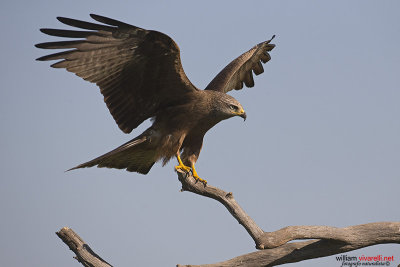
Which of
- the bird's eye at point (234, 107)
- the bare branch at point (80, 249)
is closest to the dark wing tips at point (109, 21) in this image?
the bird's eye at point (234, 107)

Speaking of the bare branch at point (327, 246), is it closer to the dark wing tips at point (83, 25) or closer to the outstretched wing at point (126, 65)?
the outstretched wing at point (126, 65)

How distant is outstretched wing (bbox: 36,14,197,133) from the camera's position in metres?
6.34

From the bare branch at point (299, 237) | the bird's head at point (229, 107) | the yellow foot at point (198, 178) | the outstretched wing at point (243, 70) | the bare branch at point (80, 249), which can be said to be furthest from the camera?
the outstretched wing at point (243, 70)

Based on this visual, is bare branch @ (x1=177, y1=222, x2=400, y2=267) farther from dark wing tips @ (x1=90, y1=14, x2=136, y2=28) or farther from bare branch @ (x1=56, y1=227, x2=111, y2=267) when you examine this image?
dark wing tips @ (x1=90, y1=14, x2=136, y2=28)

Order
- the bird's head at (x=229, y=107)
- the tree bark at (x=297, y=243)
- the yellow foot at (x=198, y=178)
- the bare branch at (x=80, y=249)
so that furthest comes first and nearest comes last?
the bird's head at (x=229, y=107)
the yellow foot at (x=198, y=178)
the bare branch at (x=80, y=249)
the tree bark at (x=297, y=243)

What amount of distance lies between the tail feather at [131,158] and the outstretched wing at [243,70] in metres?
1.69

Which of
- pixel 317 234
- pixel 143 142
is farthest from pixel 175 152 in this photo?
pixel 317 234

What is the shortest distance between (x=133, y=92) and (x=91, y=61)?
29.4 inches

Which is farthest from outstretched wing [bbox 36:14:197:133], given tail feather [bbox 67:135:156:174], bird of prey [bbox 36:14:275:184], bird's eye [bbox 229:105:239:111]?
bird's eye [bbox 229:105:239:111]

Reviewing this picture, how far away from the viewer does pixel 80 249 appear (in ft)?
19.9

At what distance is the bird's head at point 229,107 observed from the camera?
6984mm

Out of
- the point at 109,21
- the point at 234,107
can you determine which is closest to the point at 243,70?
the point at 234,107

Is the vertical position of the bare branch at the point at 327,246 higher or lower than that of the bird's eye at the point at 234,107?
lower

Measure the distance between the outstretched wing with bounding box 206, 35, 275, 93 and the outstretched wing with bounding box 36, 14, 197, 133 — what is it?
1.43 metres
